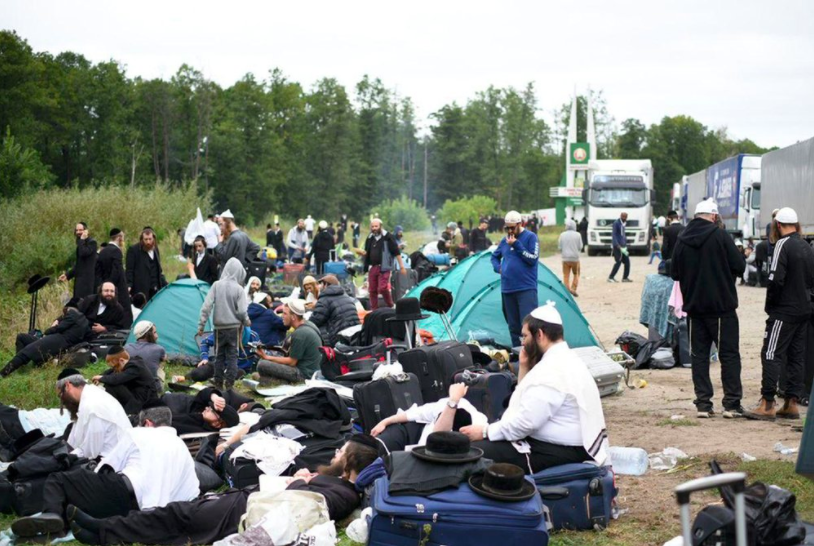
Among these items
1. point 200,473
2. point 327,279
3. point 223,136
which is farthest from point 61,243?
point 223,136

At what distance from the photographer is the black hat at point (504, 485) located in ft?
16.6

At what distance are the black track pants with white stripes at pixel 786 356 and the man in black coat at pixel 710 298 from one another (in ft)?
0.82

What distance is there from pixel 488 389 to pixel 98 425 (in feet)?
9.29

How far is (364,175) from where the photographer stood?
248ft

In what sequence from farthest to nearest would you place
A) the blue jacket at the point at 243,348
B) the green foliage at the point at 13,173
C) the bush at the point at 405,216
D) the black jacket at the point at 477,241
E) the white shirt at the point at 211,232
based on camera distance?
the bush at the point at 405,216 → the green foliage at the point at 13,173 → the black jacket at the point at 477,241 → the white shirt at the point at 211,232 → the blue jacket at the point at 243,348

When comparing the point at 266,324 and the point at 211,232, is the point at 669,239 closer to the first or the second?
the point at 266,324

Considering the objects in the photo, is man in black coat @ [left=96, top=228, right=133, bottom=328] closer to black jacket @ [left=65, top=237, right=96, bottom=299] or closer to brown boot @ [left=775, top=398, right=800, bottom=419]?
black jacket @ [left=65, top=237, right=96, bottom=299]

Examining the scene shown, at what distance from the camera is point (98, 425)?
264 inches

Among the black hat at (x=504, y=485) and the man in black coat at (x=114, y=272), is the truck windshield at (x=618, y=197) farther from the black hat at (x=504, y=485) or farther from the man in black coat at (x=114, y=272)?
the black hat at (x=504, y=485)

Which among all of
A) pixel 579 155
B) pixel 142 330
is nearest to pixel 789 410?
pixel 142 330

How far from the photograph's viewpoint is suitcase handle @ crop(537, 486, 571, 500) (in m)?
5.58

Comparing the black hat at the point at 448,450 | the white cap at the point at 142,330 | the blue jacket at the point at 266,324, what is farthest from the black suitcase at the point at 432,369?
the blue jacket at the point at 266,324

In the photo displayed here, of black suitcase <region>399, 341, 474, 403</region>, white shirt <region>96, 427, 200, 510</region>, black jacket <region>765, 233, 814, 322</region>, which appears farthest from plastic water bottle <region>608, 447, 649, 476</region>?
white shirt <region>96, 427, 200, 510</region>

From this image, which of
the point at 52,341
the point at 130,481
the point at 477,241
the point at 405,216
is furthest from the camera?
the point at 405,216
